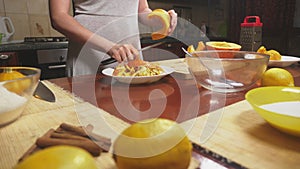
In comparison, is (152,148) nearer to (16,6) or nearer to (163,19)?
(163,19)

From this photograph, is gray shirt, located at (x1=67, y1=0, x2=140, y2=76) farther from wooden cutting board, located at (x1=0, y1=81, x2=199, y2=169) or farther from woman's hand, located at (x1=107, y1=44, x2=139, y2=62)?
wooden cutting board, located at (x1=0, y1=81, x2=199, y2=169)

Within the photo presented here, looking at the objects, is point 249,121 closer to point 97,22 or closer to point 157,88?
point 157,88

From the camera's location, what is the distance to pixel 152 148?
0.28m

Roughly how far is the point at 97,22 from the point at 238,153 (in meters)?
0.91

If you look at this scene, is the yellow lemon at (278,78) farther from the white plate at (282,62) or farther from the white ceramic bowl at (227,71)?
the white plate at (282,62)

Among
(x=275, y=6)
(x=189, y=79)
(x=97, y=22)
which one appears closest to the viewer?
(x=189, y=79)

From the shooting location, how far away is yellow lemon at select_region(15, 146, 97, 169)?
0.21 m

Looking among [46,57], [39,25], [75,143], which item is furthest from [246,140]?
[39,25]

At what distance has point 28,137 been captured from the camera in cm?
40

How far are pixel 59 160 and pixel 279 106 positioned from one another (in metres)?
0.39

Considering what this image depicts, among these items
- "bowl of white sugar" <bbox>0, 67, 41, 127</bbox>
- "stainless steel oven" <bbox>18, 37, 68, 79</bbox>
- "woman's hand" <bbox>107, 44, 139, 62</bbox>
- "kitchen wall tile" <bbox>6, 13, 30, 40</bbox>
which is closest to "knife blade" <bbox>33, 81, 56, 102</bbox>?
"bowl of white sugar" <bbox>0, 67, 41, 127</bbox>

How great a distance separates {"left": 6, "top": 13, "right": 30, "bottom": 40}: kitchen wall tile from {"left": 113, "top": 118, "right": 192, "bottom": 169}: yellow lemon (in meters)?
2.14

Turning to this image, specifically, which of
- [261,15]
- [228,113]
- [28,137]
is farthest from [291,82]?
[261,15]

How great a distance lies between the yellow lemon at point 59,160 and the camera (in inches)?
8.3
